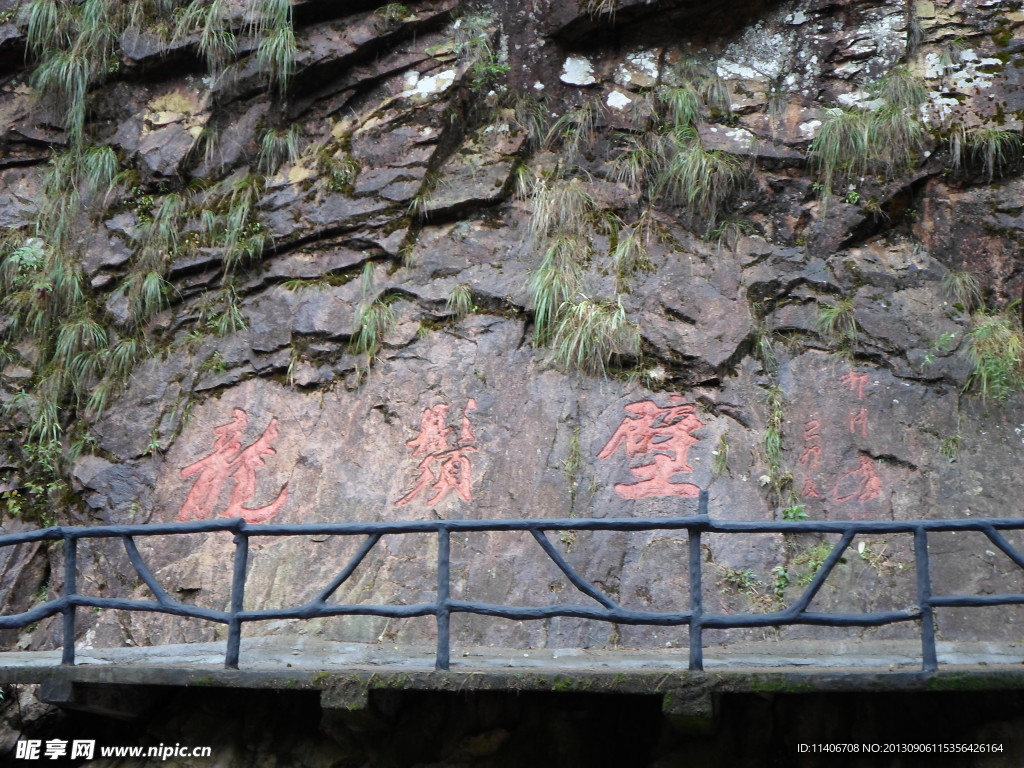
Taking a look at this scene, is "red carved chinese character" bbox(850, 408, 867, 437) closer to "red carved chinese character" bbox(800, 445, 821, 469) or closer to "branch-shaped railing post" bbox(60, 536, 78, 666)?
"red carved chinese character" bbox(800, 445, 821, 469)

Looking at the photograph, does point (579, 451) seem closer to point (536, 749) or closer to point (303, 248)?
point (536, 749)

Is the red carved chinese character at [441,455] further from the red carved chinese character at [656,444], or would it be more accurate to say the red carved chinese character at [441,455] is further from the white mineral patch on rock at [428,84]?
the white mineral patch on rock at [428,84]

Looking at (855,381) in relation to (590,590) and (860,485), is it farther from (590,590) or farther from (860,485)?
(590,590)

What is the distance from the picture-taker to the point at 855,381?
6449mm

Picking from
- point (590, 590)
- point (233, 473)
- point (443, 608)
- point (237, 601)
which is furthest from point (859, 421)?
point (233, 473)

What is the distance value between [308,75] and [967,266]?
5426 millimetres

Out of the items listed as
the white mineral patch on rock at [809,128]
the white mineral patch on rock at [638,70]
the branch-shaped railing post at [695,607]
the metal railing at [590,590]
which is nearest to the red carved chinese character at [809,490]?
the metal railing at [590,590]

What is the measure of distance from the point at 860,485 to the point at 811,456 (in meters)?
0.35

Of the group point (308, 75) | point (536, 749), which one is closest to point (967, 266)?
point (536, 749)

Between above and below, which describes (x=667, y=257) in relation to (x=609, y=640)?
above

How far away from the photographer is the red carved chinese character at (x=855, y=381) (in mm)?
6406

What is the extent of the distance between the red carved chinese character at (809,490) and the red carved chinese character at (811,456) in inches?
4.5

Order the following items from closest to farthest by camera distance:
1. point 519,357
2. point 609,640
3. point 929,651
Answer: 1. point 929,651
2. point 609,640
3. point 519,357

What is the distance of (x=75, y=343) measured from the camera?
24.5 feet
